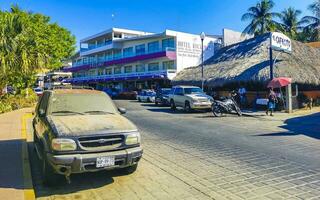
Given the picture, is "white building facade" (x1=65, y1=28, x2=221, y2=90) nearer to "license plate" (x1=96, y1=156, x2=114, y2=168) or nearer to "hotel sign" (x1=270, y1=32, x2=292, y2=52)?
"hotel sign" (x1=270, y1=32, x2=292, y2=52)

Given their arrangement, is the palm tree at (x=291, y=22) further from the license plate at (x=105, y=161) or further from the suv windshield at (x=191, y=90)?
the license plate at (x=105, y=161)

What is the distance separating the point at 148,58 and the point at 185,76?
415 inches

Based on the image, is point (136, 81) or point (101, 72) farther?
point (101, 72)

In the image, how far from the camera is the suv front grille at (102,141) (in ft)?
19.5

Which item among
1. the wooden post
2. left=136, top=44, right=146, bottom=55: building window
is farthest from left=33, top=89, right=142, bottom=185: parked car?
left=136, top=44, right=146, bottom=55: building window

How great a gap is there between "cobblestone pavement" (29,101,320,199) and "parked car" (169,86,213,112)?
1101cm

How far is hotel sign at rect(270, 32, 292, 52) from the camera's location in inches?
985

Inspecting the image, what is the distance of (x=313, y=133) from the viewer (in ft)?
43.5

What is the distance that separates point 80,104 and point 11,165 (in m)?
2.18

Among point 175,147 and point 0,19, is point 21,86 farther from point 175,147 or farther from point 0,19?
point 175,147

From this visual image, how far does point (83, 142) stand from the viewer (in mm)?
5922

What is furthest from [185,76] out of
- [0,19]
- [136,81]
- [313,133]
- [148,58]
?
[313,133]

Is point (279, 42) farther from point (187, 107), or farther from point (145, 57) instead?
point (145, 57)

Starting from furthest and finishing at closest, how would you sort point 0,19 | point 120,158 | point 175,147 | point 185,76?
point 185,76 → point 0,19 → point 175,147 → point 120,158
